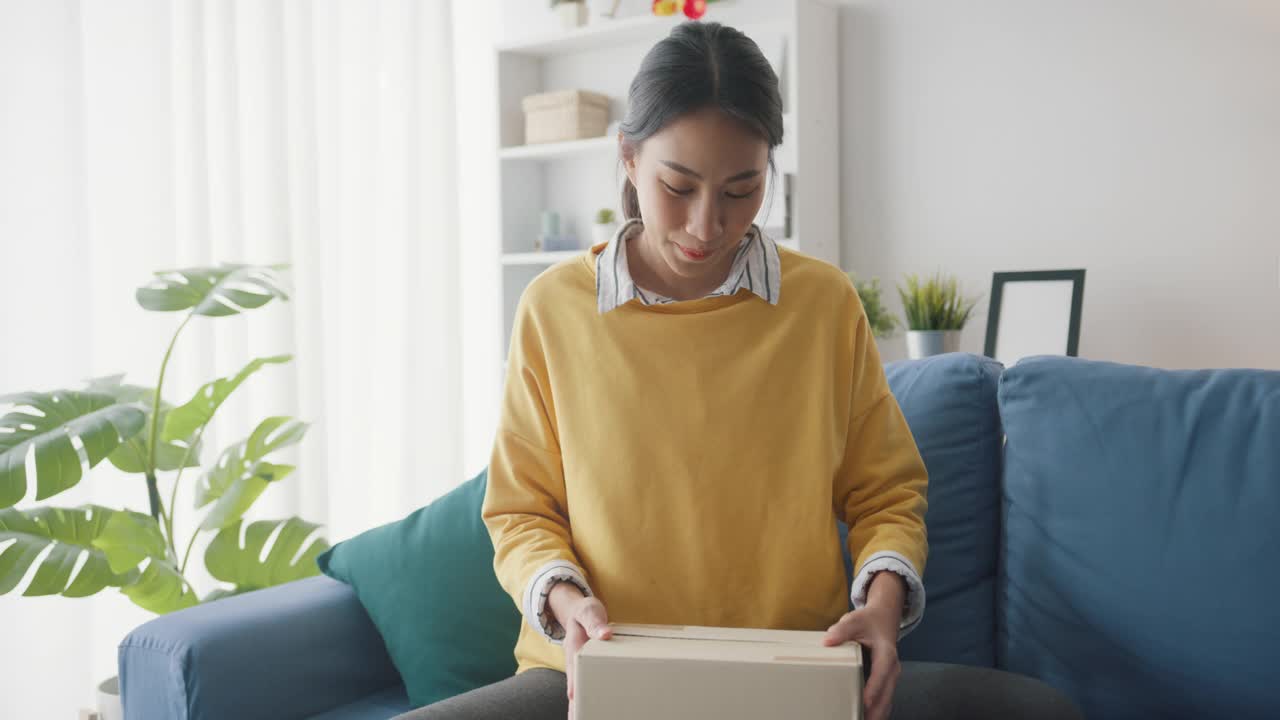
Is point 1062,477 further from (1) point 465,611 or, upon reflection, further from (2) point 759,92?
(1) point 465,611

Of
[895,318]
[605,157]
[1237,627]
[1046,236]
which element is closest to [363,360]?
[605,157]

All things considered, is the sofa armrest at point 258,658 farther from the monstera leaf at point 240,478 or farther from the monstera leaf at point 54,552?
the monstera leaf at point 240,478

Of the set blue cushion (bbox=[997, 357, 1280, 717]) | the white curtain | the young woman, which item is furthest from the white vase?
blue cushion (bbox=[997, 357, 1280, 717])

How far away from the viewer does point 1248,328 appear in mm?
2467

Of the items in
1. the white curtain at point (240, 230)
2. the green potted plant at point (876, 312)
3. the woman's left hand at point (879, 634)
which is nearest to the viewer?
the woman's left hand at point (879, 634)

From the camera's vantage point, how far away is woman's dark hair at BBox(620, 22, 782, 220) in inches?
42.1

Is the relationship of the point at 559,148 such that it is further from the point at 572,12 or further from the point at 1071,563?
the point at 1071,563

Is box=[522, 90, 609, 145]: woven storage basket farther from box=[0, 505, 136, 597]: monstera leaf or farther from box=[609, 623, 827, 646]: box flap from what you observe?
box=[609, 623, 827, 646]: box flap

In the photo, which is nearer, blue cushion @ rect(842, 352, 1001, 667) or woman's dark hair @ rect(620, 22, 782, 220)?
woman's dark hair @ rect(620, 22, 782, 220)

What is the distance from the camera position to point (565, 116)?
3.15m

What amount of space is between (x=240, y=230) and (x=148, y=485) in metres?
0.83

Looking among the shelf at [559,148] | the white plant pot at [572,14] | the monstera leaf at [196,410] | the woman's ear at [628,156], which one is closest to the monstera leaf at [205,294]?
the monstera leaf at [196,410]

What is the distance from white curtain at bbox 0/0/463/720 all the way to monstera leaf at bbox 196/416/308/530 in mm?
376

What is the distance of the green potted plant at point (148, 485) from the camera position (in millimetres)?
1691
